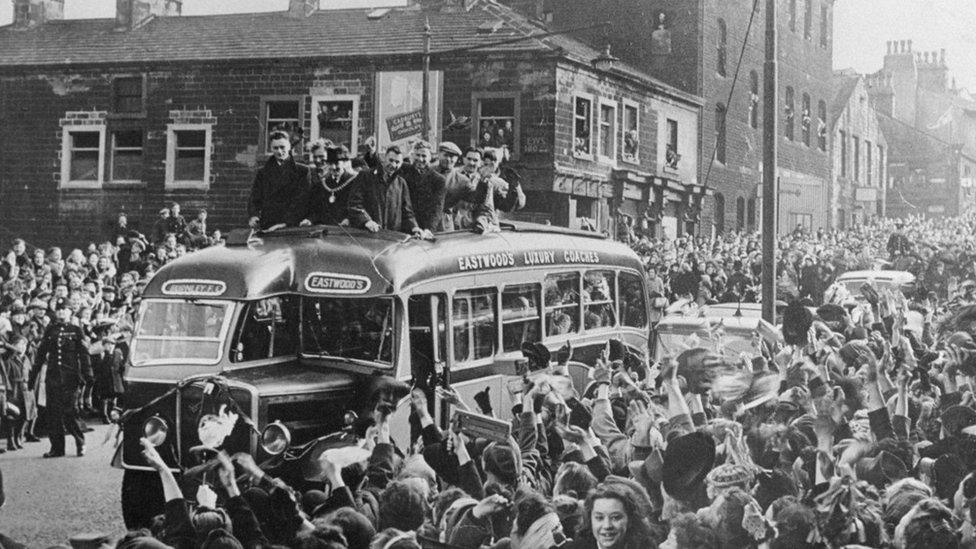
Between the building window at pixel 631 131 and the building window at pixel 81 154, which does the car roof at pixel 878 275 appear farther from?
the building window at pixel 81 154

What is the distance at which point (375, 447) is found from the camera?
5.39m

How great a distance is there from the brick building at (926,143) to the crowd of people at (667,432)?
0.20 metres

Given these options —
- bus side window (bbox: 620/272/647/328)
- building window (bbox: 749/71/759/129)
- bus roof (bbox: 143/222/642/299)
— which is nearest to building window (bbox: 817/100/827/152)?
building window (bbox: 749/71/759/129)

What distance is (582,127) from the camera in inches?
314

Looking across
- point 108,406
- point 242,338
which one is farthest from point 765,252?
point 108,406

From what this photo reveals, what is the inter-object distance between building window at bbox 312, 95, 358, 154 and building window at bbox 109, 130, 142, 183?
1.22 metres

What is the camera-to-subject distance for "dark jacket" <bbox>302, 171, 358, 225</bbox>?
6926mm

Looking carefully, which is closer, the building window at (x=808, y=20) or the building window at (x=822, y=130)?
the building window at (x=808, y=20)

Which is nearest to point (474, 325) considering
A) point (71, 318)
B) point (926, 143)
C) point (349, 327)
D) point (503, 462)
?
point (349, 327)

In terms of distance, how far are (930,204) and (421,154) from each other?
3.33 m

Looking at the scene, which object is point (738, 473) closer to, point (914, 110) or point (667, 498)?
point (667, 498)

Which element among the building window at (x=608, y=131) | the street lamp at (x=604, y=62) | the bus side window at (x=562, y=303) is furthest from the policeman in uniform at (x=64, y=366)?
the street lamp at (x=604, y=62)

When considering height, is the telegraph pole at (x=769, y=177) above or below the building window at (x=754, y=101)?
below

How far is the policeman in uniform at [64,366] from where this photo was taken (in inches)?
315
